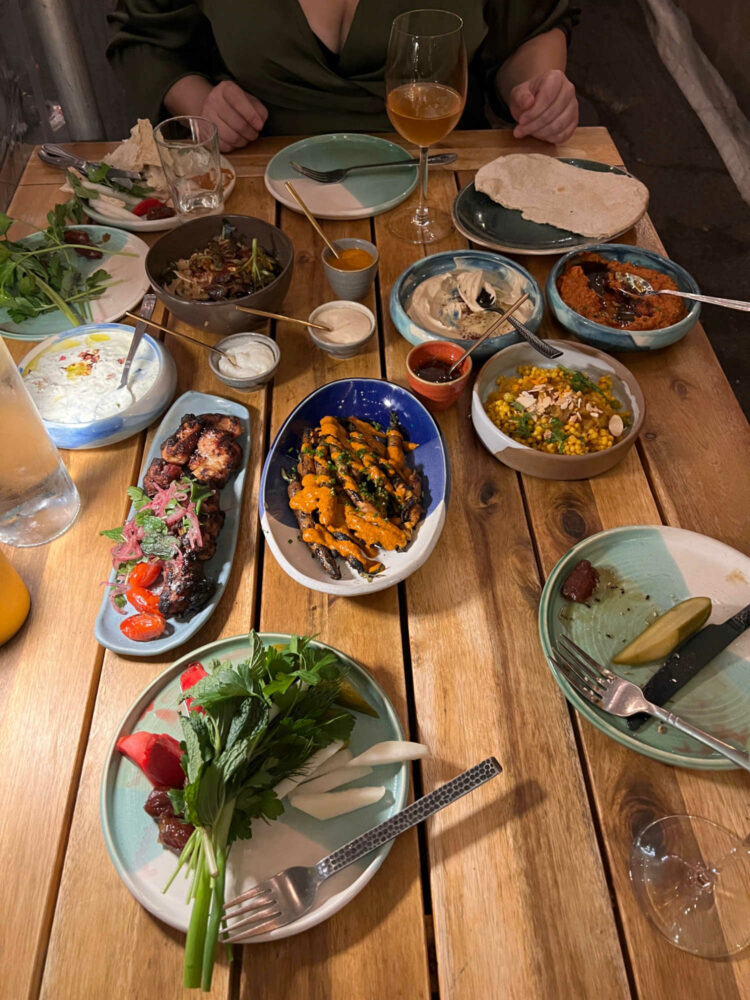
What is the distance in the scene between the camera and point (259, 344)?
5.27 feet

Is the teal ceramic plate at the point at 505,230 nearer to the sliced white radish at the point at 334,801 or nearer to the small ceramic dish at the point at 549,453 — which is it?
the small ceramic dish at the point at 549,453

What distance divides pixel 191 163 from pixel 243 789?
1631mm

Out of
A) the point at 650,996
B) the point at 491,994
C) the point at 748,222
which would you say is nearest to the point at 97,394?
the point at 491,994

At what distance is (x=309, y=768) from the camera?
3.24ft

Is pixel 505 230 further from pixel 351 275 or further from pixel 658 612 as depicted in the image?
pixel 658 612

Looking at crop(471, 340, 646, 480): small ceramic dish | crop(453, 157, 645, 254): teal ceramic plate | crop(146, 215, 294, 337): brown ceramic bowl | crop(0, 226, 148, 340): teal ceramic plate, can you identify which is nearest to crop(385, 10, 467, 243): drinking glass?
crop(453, 157, 645, 254): teal ceramic plate

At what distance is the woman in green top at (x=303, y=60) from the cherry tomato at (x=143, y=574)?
1600 millimetres

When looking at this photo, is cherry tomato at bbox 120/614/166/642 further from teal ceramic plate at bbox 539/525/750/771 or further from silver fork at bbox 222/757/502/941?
teal ceramic plate at bbox 539/525/750/771

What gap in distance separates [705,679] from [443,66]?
1.48 meters

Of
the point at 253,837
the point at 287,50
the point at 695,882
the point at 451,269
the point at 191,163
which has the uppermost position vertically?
the point at 287,50

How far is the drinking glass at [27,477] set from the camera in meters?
1.17

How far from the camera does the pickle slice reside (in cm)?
112

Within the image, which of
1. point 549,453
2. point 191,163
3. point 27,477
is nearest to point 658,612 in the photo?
point 549,453

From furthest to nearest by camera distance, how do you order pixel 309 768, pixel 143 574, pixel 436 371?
pixel 436 371
pixel 143 574
pixel 309 768
